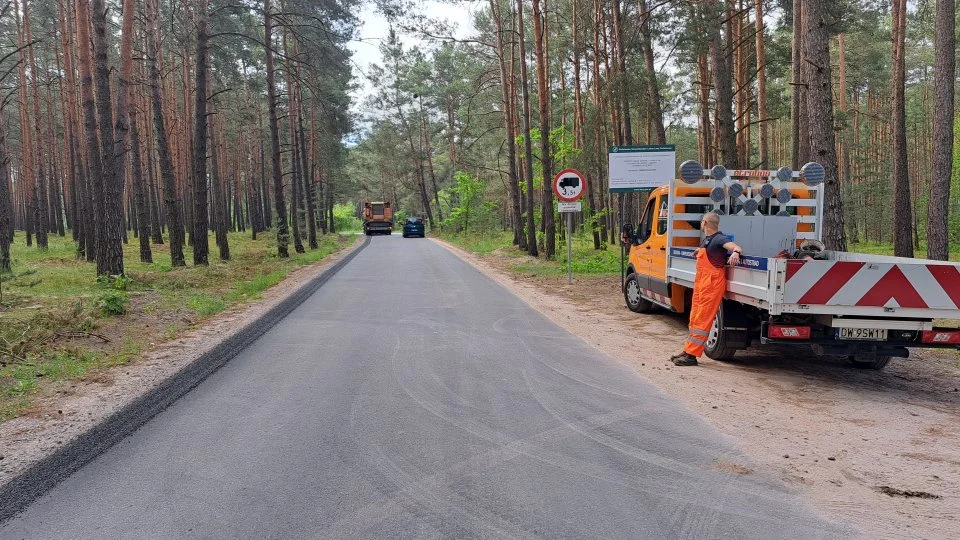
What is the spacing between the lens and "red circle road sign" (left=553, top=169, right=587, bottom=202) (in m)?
15.9

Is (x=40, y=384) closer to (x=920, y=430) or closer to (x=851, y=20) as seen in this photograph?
(x=920, y=430)

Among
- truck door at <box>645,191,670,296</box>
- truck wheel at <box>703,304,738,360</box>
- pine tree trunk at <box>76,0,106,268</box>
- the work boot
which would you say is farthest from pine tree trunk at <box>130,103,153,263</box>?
truck wheel at <box>703,304,738,360</box>

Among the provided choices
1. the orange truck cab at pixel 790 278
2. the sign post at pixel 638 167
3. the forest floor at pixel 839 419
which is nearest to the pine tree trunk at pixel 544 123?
the sign post at pixel 638 167

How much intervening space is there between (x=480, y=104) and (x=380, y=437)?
3720 centimetres

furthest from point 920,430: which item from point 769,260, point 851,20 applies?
point 851,20

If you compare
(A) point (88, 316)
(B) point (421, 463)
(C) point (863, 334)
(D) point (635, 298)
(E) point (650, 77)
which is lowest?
(B) point (421, 463)

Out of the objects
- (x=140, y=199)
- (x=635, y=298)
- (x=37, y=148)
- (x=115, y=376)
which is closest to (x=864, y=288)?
(x=635, y=298)

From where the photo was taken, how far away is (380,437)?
484cm

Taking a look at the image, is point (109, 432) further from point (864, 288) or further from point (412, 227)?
point (412, 227)

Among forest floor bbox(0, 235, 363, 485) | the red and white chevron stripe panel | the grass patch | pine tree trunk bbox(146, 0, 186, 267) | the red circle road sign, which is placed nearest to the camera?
forest floor bbox(0, 235, 363, 485)

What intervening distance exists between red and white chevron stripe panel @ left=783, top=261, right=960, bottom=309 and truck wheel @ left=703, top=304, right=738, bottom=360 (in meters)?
1.29

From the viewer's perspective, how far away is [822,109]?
10.4 meters

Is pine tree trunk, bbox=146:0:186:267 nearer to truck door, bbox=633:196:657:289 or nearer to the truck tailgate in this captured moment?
truck door, bbox=633:196:657:289

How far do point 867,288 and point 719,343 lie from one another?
1794 mm
